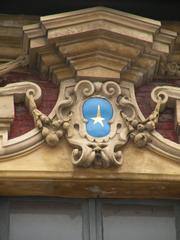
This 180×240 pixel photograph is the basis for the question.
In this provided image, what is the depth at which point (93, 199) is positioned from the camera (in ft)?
24.1

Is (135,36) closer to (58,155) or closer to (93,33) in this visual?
(93,33)

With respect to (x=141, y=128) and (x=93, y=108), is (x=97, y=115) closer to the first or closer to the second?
(x=93, y=108)

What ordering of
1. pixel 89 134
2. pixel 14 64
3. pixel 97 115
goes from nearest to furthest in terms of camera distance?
pixel 89 134, pixel 97 115, pixel 14 64

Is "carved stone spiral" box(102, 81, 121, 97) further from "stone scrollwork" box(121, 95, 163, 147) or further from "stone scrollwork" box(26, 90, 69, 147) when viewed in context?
"stone scrollwork" box(26, 90, 69, 147)

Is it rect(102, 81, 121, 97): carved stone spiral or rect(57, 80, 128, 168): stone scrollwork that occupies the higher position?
rect(102, 81, 121, 97): carved stone spiral

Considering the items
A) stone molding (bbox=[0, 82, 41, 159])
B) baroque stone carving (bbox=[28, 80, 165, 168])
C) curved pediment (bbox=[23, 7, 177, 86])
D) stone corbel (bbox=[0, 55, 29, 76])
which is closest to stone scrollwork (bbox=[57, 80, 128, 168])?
baroque stone carving (bbox=[28, 80, 165, 168])

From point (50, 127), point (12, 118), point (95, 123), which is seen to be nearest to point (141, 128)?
point (95, 123)

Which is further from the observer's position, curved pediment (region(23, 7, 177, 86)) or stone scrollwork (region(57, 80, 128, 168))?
curved pediment (region(23, 7, 177, 86))

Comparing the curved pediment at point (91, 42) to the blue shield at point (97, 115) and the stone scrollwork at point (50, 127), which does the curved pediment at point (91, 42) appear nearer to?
the blue shield at point (97, 115)

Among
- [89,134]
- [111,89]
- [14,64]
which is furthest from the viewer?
[14,64]

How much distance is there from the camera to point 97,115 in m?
7.38

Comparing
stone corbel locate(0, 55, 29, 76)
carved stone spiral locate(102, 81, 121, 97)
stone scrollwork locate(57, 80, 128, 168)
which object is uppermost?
stone corbel locate(0, 55, 29, 76)

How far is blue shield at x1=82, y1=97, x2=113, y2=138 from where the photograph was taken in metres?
7.29

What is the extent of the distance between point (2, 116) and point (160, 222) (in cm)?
143
